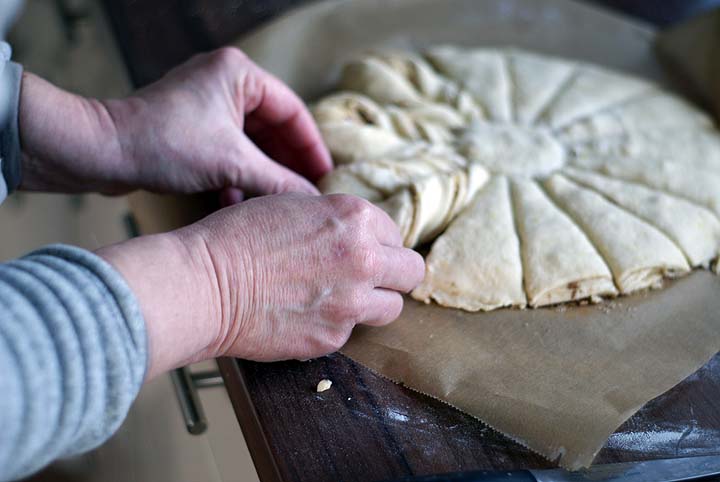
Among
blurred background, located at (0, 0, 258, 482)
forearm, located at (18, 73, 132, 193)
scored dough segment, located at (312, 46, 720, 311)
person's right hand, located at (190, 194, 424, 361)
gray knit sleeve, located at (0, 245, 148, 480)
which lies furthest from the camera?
blurred background, located at (0, 0, 258, 482)

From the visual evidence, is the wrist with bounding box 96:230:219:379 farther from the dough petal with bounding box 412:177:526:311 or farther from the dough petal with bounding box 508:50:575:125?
the dough petal with bounding box 508:50:575:125

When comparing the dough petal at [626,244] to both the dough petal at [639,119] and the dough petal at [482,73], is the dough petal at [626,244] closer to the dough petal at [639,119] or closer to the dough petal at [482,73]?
the dough petal at [639,119]

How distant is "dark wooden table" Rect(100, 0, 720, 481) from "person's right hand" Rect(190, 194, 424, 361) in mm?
79

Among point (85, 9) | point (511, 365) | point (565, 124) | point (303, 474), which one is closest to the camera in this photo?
point (303, 474)

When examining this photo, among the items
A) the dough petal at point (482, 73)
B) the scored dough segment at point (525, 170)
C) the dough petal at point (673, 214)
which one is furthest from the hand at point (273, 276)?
the dough petal at point (482, 73)

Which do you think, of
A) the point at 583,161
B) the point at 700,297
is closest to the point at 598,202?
the point at 583,161

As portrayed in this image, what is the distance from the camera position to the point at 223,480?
166cm

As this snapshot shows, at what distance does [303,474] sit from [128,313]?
415mm

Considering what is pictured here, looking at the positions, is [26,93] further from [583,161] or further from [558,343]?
[583,161]

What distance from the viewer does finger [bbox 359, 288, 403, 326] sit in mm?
1342

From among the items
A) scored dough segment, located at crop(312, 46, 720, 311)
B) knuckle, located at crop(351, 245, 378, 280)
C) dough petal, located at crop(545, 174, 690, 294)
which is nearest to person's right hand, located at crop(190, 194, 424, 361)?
knuckle, located at crop(351, 245, 378, 280)

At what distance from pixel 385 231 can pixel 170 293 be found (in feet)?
1.51

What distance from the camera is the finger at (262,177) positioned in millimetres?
1607

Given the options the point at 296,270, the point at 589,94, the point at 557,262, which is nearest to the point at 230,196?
the point at 296,270
